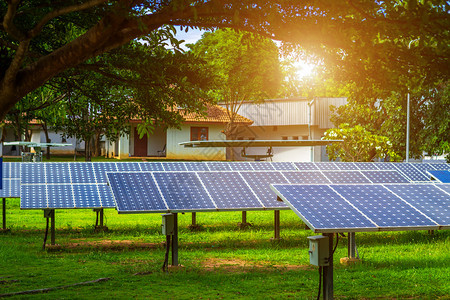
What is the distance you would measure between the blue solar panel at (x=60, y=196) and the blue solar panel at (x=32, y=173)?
0.54 metres

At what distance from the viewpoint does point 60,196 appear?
12.9 metres

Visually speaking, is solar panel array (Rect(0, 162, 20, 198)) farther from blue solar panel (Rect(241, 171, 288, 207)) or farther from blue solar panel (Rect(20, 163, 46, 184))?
blue solar panel (Rect(241, 171, 288, 207))

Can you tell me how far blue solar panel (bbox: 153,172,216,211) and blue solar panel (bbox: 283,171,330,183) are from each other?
260 centimetres

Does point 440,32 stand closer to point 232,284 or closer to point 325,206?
point 325,206

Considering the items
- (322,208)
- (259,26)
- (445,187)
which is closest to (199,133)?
(445,187)

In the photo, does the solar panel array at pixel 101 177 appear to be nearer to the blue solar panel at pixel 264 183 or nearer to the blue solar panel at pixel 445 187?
the blue solar panel at pixel 264 183

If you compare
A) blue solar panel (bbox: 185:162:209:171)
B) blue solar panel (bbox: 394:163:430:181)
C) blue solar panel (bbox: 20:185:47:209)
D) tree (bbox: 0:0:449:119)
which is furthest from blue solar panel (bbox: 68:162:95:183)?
blue solar panel (bbox: 394:163:430:181)

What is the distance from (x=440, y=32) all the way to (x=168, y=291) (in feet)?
17.5

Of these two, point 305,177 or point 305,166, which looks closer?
point 305,177

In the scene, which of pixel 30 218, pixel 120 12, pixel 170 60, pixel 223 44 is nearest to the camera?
pixel 120 12

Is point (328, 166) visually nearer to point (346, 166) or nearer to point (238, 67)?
point (346, 166)

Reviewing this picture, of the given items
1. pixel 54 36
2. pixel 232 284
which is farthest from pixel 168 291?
pixel 54 36

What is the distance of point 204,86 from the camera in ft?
42.7

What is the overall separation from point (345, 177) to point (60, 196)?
23.1 ft
